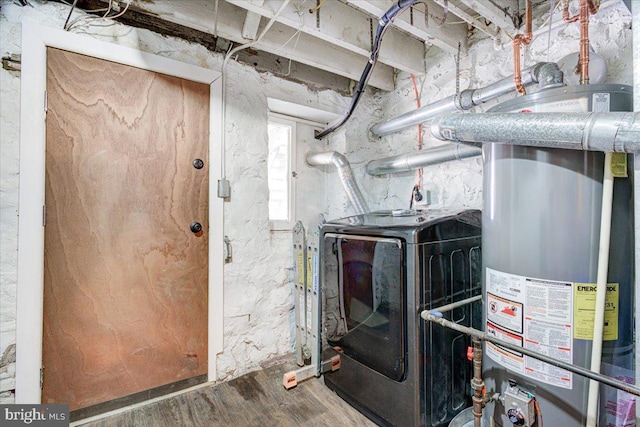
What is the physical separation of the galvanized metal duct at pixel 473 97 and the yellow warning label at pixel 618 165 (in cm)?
29

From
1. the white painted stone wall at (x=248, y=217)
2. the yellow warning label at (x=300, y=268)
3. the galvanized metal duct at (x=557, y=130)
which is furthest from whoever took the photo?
the yellow warning label at (x=300, y=268)

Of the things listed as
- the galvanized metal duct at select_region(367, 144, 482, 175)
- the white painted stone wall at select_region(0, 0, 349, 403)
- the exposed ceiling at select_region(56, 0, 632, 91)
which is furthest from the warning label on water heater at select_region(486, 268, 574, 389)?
the white painted stone wall at select_region(0, 0, 349, 403)

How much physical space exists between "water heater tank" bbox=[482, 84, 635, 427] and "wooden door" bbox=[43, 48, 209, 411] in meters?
1.57

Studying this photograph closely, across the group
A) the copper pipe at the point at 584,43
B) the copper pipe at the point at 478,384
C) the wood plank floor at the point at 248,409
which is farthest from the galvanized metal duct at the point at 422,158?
the wood plank floor at the point at 248,409

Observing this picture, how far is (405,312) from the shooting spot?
1.23 meters

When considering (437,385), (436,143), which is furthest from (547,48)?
(437,385)

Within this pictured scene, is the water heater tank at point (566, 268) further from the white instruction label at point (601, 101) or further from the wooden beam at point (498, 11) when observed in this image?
the wooden beam at point (498, 11)

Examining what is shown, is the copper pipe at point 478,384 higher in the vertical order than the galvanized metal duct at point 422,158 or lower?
lower

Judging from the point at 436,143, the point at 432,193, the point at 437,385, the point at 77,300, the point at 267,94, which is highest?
the point at 267,94

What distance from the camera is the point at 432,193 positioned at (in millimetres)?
1981

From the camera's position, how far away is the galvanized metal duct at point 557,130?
712 millimetres

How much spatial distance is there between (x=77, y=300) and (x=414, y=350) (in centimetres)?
160

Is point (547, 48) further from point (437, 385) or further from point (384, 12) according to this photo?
point (437, 385)

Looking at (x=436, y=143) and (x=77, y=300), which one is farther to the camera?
(x=436, y=143)
